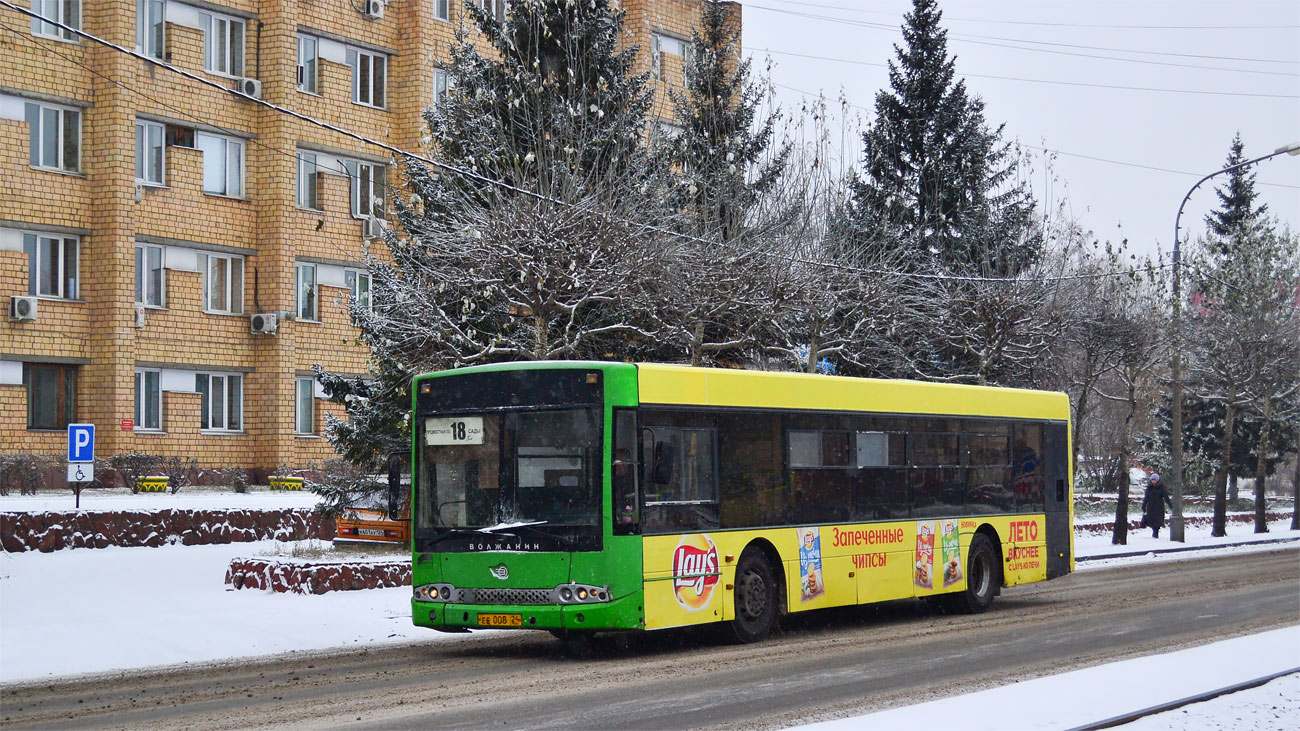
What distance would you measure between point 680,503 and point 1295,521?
36517 mm

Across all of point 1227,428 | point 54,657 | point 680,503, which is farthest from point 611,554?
point 1227,428

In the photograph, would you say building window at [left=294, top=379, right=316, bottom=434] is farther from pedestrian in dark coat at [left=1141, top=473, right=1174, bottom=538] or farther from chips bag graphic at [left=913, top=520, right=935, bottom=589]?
chips bag graphic at [left=913, top=520, right=935, bottom=589]

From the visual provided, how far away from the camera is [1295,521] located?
1788 inches

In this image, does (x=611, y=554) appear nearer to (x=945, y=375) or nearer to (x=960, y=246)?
(x=945, y=375)

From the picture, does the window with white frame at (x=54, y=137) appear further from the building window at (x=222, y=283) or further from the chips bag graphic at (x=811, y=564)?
the chips bag graphic at (x=811, y=564)

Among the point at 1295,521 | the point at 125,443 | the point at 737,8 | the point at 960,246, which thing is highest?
the point at 737,8

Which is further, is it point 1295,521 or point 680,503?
point 1295,521

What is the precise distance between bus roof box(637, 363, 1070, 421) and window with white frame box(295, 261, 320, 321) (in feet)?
78.9

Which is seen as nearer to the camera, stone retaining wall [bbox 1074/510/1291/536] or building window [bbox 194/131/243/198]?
building window [bbox 194/131/243/198]

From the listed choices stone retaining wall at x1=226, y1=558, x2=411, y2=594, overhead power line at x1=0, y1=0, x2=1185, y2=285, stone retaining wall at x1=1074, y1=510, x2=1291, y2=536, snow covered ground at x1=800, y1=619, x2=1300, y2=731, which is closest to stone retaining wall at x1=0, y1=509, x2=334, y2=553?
stone retaining wall at x1=226, y1=558, x2=411, y2=594

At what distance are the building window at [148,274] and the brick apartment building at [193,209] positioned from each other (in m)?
0.05

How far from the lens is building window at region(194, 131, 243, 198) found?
38.2 metres

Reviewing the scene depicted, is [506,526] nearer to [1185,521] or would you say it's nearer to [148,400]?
[148,400]

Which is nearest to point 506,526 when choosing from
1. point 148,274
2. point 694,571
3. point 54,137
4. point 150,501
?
point 694,571
